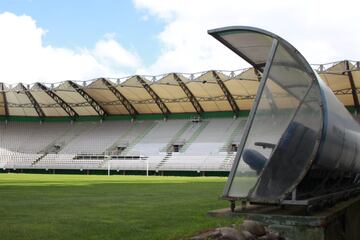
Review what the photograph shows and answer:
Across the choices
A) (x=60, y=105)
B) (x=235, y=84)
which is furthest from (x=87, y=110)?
(x=235, y=84)

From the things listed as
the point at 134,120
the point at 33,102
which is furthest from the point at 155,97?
the point at 33,102

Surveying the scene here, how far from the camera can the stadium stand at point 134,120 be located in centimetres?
4691

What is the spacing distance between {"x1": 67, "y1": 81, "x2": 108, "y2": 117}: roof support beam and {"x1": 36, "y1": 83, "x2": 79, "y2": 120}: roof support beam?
3.06 meters

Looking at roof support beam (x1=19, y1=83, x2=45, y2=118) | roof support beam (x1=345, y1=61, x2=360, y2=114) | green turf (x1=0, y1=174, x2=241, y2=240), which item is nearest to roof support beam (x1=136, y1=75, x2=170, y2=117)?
roof support beam (x1=19, y1=83, x2=45, y2=118)

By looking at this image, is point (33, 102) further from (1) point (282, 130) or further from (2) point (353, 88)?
(1) point (282, 130)

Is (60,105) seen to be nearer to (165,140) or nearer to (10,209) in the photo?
(165,140)

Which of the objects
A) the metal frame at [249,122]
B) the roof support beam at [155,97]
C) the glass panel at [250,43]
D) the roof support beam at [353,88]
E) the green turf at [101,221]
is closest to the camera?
the metal frame at [249,122]

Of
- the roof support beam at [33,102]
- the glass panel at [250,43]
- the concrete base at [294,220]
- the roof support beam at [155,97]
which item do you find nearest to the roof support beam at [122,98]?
the roof support beam at [155,97]

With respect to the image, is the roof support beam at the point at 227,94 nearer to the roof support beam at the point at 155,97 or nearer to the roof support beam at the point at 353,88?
the roof support beam at the point at 155,97

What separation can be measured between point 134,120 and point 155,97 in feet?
23.7

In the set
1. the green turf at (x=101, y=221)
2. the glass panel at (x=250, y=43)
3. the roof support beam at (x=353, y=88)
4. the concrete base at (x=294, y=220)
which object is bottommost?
the green turf at (x=101, y=221)

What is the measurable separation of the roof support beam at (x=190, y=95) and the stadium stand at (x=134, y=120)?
0.33 ft

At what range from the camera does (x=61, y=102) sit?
57312 mm

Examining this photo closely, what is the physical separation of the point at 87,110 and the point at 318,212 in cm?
5456
